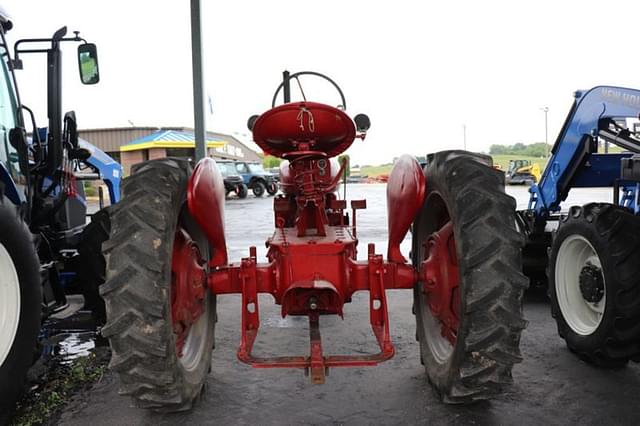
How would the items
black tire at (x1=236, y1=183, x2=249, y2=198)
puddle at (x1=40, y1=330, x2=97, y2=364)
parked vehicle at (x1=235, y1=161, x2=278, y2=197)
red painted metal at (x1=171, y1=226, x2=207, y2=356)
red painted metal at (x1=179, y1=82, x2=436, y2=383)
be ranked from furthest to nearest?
parked vehicle at (x1=235, y1=161, x2=278, y2=197)
black tire at (x1=236, y1=183, x2=249, y2=198)
puddle at (x1=40, y1=330, x2=97, y2=364)
red painted metal at (x1=171, y1=226, x2=207, y2=356)
red painted metal at (x1=179, y1=82, x2=436, y2=383)

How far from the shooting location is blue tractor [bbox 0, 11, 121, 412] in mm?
3258

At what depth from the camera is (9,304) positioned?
324cm

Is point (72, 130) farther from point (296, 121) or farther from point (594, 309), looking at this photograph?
point (594, 309)

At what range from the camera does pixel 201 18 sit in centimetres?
792

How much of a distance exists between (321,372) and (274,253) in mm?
816

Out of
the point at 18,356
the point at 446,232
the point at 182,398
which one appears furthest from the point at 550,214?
the point at 18,356

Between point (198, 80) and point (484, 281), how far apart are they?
648 centimetres

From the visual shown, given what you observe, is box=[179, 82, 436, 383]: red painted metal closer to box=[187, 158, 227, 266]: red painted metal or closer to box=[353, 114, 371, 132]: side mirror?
box=[187, 158, 227, 266]: red painted metal

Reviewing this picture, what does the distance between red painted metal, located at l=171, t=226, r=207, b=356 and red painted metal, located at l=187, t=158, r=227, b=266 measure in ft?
0.46

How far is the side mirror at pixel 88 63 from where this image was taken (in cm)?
464

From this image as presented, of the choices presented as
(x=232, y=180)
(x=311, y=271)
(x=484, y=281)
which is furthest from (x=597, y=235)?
(x=232, y=180)

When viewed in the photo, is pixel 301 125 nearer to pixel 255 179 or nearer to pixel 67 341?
pixel 67 341

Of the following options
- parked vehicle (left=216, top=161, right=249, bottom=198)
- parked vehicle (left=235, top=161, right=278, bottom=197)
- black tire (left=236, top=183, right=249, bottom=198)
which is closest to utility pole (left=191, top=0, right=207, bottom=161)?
parked vehicle (left=216, top=161, right=249, bottom=198)

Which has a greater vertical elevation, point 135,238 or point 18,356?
point 135,238
